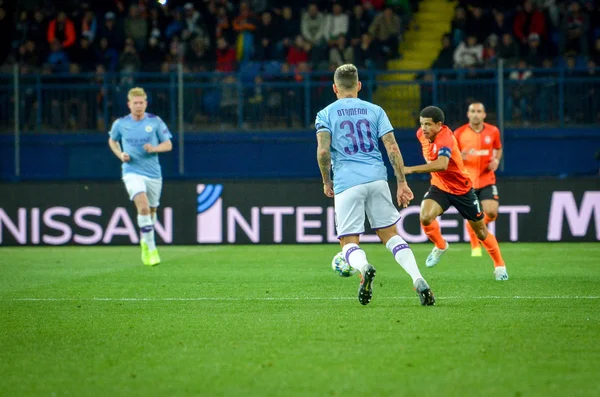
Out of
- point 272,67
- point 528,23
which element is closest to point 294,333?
point 272,67

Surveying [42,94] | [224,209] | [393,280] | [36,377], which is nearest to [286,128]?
[224,209]

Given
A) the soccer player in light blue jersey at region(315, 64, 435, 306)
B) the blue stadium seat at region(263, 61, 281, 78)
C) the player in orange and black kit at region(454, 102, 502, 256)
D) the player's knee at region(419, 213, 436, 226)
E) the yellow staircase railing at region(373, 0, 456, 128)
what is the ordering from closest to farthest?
the soccer player in light blue jersey at region(315, 64, 435, 306) → the player's knee at region(419, 213, 436, 226) → the player in orange and black kit at region(454, 102, 502, 256) → the blue stadium seat at region(263, 61, 281, 78) → the yellow staircase railing at region(373, 0, 456, 128)

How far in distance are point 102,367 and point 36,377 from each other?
414 mm

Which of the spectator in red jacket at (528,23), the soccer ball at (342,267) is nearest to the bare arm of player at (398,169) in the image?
the soccer ball at (342,267)

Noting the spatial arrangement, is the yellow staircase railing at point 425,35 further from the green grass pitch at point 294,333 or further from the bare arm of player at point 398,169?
the bare arm of player at point 398,169

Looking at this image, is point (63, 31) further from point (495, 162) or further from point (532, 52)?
point (495, 162)

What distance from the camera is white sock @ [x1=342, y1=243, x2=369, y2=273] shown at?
859 cm

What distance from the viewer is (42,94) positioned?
20.2 meters

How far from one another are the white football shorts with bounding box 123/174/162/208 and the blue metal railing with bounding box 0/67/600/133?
18.6 feet

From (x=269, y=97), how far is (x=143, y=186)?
6.41m

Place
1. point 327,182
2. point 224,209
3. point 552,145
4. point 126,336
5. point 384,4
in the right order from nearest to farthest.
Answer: point 126,336 < point 327,182 < point 224,209 < point 552,145 < point 384,4

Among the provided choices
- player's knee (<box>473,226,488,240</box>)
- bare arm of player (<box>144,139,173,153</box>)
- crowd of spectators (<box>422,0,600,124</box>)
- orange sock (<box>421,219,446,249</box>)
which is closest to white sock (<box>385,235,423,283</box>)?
player's knee (<box>473,226,488,240</box>)

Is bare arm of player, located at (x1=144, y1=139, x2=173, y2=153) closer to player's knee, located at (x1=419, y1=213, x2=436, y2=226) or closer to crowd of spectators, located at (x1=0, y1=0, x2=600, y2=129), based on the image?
player's knee, located at (x1=419, y1=213, x2=436, y2=226)

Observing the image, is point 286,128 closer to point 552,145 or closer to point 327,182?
point 552,145
